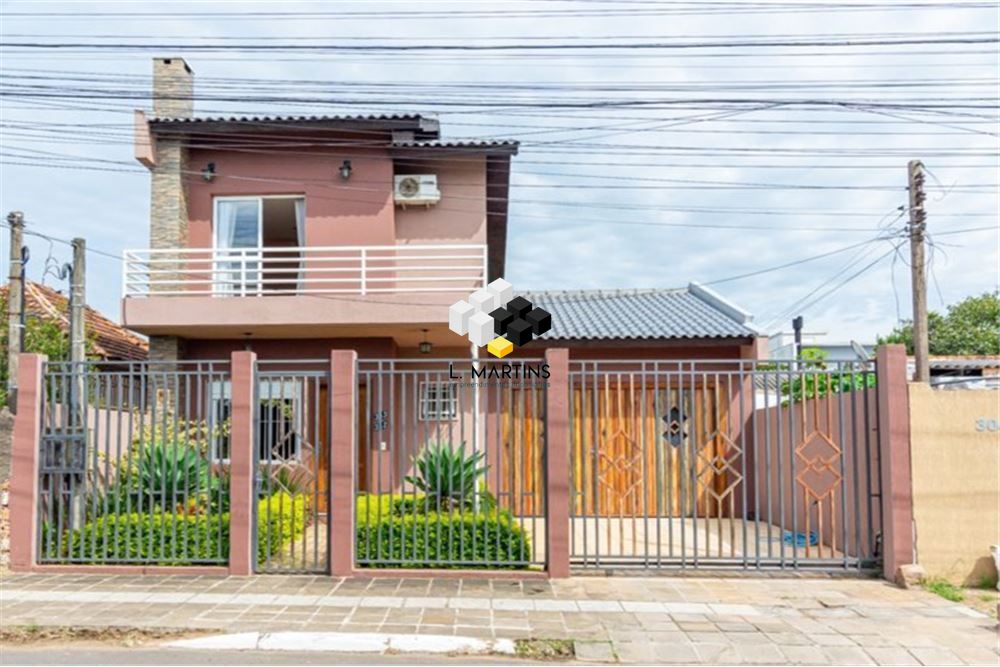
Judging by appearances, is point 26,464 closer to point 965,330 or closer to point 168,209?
point 168,209

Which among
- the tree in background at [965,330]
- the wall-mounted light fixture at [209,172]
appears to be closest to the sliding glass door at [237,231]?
the wall-mounted light fixture at [209,172]

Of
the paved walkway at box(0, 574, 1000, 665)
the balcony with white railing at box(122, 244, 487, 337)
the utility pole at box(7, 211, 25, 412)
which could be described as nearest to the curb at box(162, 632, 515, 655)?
the paved walkway at box(0, 574, 1000, 665)

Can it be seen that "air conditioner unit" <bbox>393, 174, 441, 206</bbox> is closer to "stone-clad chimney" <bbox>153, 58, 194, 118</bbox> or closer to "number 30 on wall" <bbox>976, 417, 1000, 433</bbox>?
"stone-clad chimney" <bbox>153, 58, 194, 118</bbox>

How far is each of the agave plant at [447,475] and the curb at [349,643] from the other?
2.41 m

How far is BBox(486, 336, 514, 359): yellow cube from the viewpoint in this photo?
1191cm

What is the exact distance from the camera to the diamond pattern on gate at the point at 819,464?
8.59 meters

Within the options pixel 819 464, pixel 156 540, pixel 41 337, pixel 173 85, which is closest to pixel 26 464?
pixel 156 540

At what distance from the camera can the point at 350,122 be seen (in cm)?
1401

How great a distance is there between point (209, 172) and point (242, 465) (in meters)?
7.64

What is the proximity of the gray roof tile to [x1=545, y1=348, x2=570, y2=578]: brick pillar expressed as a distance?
5.46 m

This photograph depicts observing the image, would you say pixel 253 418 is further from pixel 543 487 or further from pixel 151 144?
pixel 151 144

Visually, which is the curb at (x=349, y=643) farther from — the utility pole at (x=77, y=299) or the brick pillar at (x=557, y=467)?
the utility pole at (x=77, y=299)

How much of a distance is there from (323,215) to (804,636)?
1078 centimetres

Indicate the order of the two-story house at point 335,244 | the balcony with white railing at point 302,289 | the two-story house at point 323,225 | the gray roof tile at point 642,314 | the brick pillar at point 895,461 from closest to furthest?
the brick pillar at point 895,461 → the balcony with white railing at point 302,289 → the two-story house at point 335,244 → the two-story house at point 323,225 → the gray roof tile at point 642,314
